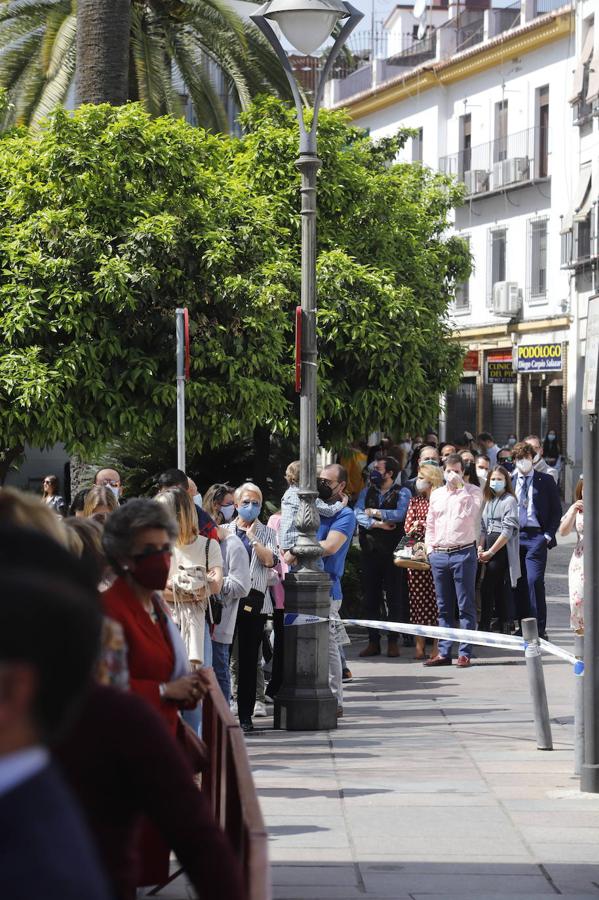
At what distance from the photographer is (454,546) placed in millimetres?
14703

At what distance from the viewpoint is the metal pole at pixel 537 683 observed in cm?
965

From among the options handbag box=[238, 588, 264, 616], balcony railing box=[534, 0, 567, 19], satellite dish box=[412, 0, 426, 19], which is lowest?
handbag box=[238, 588, 264, 616]

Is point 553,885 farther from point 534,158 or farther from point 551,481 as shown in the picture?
point 534,158

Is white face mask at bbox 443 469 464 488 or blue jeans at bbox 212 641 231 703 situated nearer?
blue jeans at bbox 212 641 231 703

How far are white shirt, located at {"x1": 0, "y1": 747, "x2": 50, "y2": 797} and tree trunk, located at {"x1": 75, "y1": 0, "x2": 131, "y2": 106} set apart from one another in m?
17.5

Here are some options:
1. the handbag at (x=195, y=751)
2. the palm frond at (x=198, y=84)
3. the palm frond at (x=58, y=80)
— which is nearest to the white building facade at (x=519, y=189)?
the palm frond at (x=198, y=84)

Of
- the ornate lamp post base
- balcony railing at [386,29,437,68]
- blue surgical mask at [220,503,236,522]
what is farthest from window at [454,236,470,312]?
the ornate lamp post base

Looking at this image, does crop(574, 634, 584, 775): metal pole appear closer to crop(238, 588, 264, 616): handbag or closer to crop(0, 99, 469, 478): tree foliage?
crop(238, 588, 264, 616): handbag

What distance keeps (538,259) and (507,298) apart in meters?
1.36

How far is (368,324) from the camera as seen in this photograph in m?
23.6

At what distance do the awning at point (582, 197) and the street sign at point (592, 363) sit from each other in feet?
107

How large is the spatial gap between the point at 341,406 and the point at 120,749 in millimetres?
20510

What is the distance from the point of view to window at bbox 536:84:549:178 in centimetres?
4434

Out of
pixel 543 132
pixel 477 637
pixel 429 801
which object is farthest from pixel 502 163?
pixel 429 801
